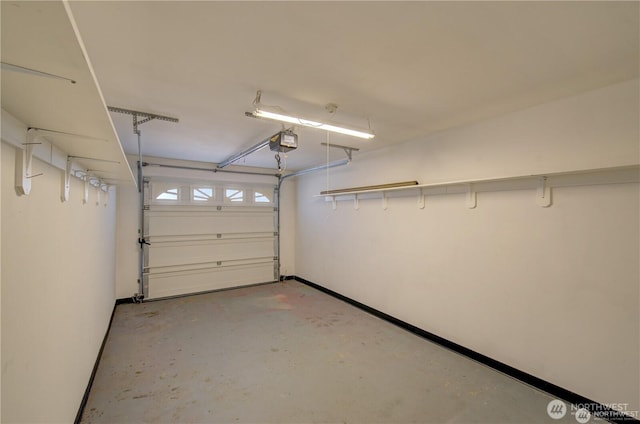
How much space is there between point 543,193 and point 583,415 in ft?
5.51

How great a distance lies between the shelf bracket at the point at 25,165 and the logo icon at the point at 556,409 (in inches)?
135

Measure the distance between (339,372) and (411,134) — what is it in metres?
2.65

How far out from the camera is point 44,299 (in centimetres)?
133

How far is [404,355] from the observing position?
Result: 2826mm

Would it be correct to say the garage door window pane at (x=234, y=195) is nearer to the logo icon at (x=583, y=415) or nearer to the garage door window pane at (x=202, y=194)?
the garage door window pane at (x=202, y=194)

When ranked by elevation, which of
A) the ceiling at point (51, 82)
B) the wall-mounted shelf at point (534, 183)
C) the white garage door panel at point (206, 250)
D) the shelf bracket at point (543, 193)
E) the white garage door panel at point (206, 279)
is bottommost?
the white garage door panel at point (206, 279)

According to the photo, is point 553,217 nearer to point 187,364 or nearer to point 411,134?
point 411,134

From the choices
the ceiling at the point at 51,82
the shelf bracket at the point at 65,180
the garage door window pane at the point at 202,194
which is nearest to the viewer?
the ceiling at the point at 51,82

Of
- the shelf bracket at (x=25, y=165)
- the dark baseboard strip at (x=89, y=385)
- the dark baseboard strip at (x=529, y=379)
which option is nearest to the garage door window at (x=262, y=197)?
the dark baseboard strip at (x=89, y=385)

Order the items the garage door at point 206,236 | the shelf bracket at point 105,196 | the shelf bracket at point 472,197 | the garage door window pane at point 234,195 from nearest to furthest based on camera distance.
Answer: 1. the shelf bracket at point 472,197
2. the shelf bracket at point 105,196
3. the garage door at point 206,236
4. the garage door window pane at point 234,195

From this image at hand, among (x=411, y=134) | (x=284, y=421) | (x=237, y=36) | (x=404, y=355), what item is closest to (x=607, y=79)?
(x=411, y=134)

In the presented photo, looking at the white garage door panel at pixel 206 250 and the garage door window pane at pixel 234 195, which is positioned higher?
the garage door window pane at pixel 234 195

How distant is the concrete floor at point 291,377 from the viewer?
6.59 feet

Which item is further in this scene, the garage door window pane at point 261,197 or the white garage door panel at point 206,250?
the garage door window pane at point 261,197
